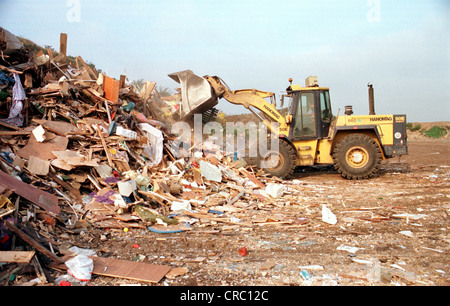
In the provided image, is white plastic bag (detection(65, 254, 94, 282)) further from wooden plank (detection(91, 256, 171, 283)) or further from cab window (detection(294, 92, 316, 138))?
cab window (detection(294, 92, 316, 138))

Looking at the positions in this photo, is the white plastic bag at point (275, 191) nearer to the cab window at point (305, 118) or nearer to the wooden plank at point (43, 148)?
the cab window at point (305, 118)

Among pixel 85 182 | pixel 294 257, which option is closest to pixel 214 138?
pixel 85 182

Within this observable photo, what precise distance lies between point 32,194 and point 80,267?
2.10 metres

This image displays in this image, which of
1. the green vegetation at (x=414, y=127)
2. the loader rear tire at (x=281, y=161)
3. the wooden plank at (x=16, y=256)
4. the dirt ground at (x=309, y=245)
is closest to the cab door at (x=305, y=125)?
the loader rear tire at (x=281, y=161)

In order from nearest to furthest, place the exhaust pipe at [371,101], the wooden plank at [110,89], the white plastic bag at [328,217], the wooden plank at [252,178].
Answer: the white plastic bag at [328,217]
the wooden plank at [252,178]
the wooden plank at [110,89]
the exhaust pipe at [371,101]

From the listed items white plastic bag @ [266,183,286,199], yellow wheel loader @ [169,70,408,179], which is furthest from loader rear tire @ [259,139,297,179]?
white plastic bag @ [266,183,286,199]

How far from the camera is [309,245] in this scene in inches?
169

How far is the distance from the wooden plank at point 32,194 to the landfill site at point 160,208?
0.03 meters

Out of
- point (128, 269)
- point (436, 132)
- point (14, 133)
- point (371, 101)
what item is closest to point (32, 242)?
point (128, 269)

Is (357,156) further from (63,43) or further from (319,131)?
(63,43)

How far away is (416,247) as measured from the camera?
410 centimetres

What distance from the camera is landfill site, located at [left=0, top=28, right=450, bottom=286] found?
339 cm

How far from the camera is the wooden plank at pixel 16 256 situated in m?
3.17
